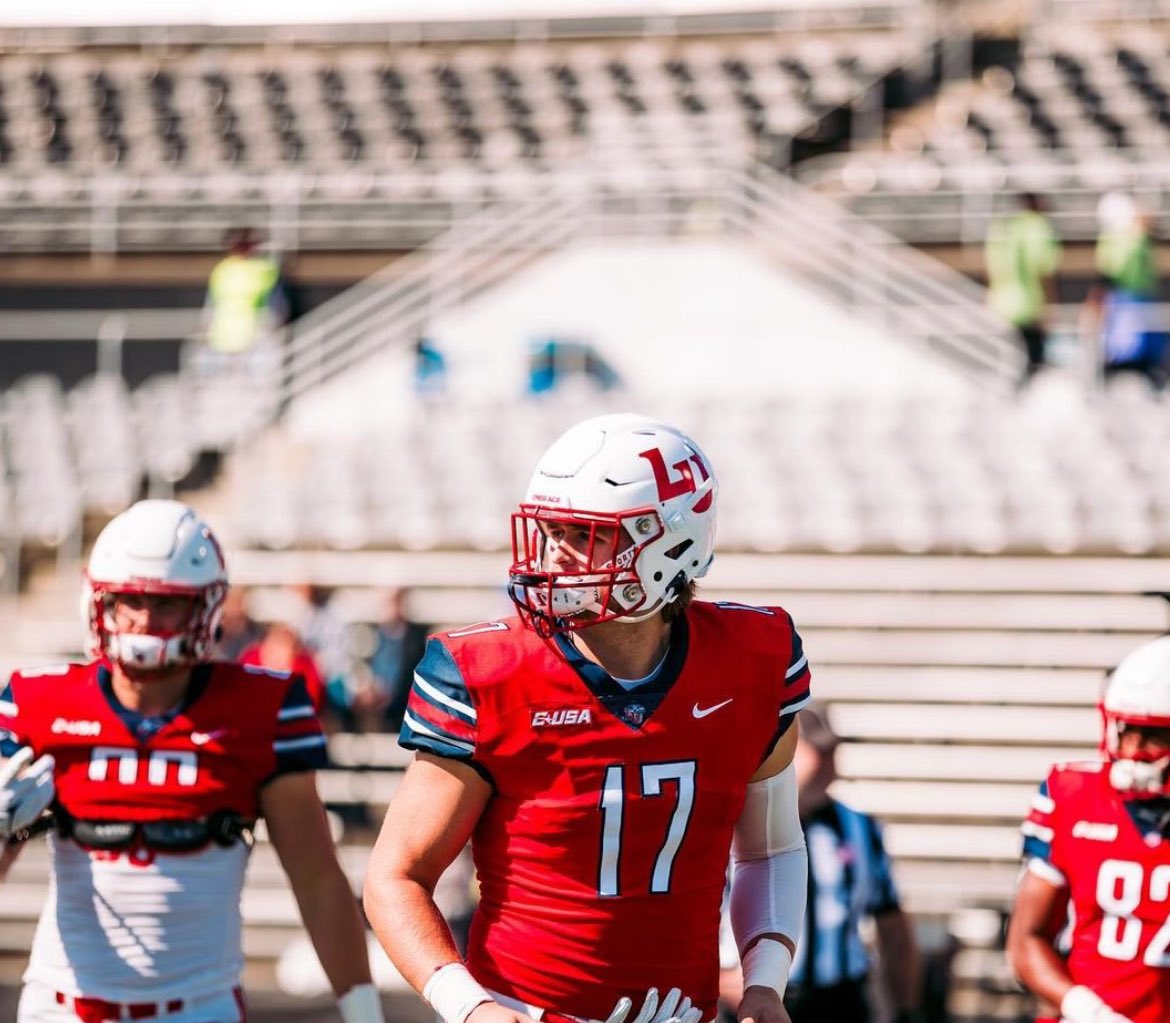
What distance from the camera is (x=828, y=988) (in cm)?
552

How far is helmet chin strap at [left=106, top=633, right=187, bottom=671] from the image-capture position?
4172mm

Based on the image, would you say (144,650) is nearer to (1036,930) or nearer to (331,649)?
(1036,930)

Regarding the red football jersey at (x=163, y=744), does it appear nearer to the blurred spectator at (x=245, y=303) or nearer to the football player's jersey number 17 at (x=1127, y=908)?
the football player's jersey number 17 at (x=1127, y=908)

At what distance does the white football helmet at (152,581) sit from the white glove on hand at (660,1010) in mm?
1395

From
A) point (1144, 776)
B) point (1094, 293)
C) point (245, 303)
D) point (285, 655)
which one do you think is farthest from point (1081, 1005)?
point (245, 303)

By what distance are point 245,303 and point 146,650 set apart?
10.5 meters

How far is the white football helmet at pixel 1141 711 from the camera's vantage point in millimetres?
4344

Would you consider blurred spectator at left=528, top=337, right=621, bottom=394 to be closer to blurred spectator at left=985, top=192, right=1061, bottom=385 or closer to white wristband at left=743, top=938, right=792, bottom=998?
blurred spectator at left=985, top=192, right=1061, bottom=385

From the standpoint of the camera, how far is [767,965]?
11.2ft

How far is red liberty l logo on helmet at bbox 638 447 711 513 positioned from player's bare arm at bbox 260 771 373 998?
1.28 metres

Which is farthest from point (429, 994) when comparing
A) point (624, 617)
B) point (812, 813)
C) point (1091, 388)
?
point (1091, 388)

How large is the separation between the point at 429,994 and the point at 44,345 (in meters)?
13.5

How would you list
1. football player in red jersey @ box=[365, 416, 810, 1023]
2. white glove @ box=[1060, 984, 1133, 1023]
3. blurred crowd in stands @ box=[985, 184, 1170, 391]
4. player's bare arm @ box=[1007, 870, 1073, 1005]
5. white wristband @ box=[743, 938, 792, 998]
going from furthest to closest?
blurred crowd in stands @ box=[985, 184, 1170, 391] → player's bare arm @ box=[1007, 870, 1073, 1005] → white glove @ box=[1060, 984, 1133, 1023] → white wristband @ box=[743, 938, 792, 998] → football player in red jersey @ box=[365, 416, 810, 1023]

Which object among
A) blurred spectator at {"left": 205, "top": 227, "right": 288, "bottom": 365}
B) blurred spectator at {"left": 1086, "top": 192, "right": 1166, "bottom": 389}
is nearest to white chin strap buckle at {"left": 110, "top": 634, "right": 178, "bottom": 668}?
blurred spectator at {"left": 1086, "top": 192, "right": 1166, "bottom": 389}
